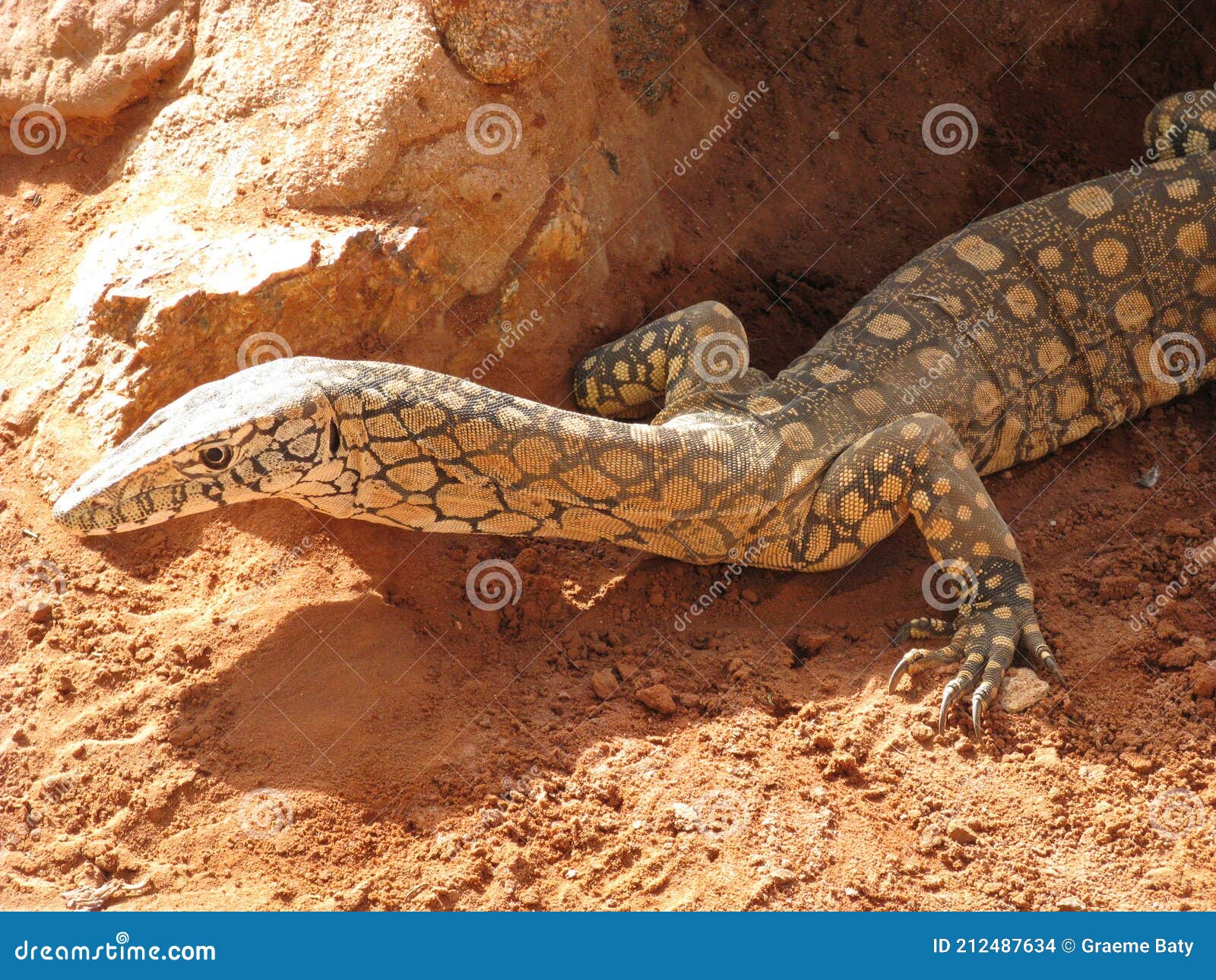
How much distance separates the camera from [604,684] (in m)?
6.26

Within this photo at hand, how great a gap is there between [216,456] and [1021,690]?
4.46 meters

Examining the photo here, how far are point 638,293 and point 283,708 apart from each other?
3875 millimetres

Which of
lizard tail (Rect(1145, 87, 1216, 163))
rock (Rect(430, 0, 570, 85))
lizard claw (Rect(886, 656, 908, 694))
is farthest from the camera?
lizard tail (Rect(1145, 87, 1216, 163))

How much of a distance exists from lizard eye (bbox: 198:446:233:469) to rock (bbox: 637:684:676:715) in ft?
8.17

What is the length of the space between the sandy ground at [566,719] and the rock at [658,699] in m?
0.01

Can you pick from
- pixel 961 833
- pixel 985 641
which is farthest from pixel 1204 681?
pixel 961 833

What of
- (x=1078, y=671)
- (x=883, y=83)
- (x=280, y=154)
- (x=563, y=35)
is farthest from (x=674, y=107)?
(x=1078, y=671)

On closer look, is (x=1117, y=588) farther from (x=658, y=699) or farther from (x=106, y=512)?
(x=106, y=512)

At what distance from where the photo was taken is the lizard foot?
614cm

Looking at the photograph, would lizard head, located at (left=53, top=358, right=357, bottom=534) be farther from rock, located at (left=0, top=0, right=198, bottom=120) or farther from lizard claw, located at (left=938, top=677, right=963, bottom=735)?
lizard claw, located at (left=938, top=677, right=963, bottom=735)

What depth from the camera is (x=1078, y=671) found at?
6348 millimetres

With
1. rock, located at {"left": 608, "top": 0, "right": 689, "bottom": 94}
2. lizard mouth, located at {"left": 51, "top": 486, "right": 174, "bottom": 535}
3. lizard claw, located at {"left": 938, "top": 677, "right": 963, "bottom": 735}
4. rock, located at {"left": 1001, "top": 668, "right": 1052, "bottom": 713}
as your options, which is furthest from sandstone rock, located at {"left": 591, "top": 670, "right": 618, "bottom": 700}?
rock, located at {"left": 608, "top": 0, "right": 689, "bottom": 94}

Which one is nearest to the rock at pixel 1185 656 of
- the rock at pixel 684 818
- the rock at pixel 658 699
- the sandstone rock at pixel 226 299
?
the rock at pixel 658 699

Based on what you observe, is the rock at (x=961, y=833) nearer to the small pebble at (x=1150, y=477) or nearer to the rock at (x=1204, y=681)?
the rock at (x=1204, y=681)
